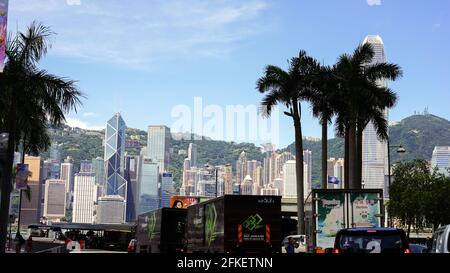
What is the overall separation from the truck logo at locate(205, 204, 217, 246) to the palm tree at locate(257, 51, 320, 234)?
20.9 meters

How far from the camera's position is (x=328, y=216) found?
25984 millimetres

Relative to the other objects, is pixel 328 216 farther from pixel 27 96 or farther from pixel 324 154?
Answer: pixel 324 154

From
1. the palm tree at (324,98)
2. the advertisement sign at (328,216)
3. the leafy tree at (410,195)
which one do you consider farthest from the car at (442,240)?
the leafy tree at (410,195)

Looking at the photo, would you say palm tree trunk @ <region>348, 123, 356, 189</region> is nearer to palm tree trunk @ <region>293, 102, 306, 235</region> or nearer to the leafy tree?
palm tree trunk @ <region>293, 102, 306, 235</region>

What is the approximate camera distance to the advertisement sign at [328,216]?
25.9m

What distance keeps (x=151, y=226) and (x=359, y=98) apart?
16.2m

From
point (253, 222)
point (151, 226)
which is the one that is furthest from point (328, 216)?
point (151, 226)

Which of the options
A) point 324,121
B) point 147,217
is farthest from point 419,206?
point 147,217

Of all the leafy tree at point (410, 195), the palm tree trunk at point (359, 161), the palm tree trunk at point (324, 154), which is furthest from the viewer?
the leafy tree at point (410, 195)

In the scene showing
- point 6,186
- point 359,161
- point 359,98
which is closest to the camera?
point 6,186

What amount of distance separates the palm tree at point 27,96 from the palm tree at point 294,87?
90.1ft

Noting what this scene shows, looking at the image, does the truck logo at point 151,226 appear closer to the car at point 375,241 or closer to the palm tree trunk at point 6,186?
the palm tree trunk at point 6,186

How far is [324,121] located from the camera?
49031 mm

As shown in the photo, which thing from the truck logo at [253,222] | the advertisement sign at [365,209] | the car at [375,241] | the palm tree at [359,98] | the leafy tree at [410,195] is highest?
the palm tree at [359,98]
